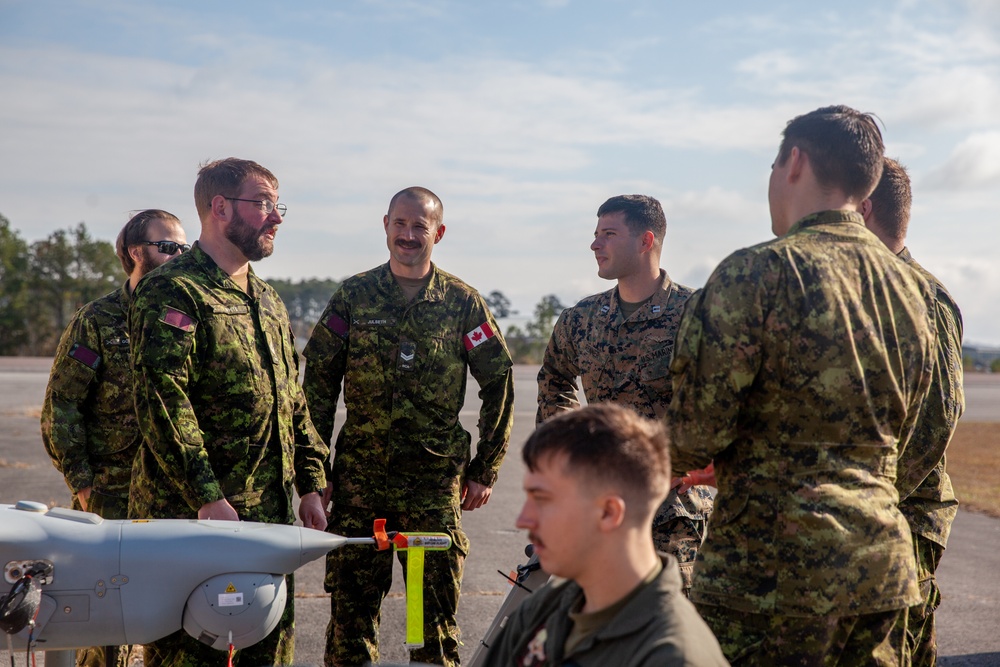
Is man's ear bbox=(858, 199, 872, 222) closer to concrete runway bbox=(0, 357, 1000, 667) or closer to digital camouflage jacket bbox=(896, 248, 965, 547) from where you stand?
digital camouflage jacket bbox=(896, 248, 965, 547)

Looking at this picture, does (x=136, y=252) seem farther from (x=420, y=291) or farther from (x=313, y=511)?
(x=313, y=511)

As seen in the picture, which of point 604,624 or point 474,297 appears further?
point 474,297

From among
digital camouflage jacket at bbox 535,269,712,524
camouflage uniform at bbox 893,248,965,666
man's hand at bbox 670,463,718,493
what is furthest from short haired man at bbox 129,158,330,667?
camouflage uniform at bbox 893,248,965,666

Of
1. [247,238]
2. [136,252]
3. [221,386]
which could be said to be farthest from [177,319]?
[136,252]

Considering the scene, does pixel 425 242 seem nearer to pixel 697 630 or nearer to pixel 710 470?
pixel 710 470

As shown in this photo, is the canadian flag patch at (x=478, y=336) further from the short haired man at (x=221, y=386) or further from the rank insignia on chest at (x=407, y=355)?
the short haired man at (x=221, y=386)

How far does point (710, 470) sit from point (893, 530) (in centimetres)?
56

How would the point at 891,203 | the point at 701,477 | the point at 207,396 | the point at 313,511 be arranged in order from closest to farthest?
the point at 701,477 → the point at 207,396 → the point at 891,203 → the point at 313,511

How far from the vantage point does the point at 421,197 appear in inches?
194

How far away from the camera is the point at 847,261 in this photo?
8.96ft

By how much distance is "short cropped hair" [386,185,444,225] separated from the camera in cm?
492

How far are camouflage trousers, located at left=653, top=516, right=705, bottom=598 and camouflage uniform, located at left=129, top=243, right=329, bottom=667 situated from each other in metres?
1.72

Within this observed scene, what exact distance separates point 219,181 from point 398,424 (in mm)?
1506

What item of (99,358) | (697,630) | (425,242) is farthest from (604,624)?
(99,358)
